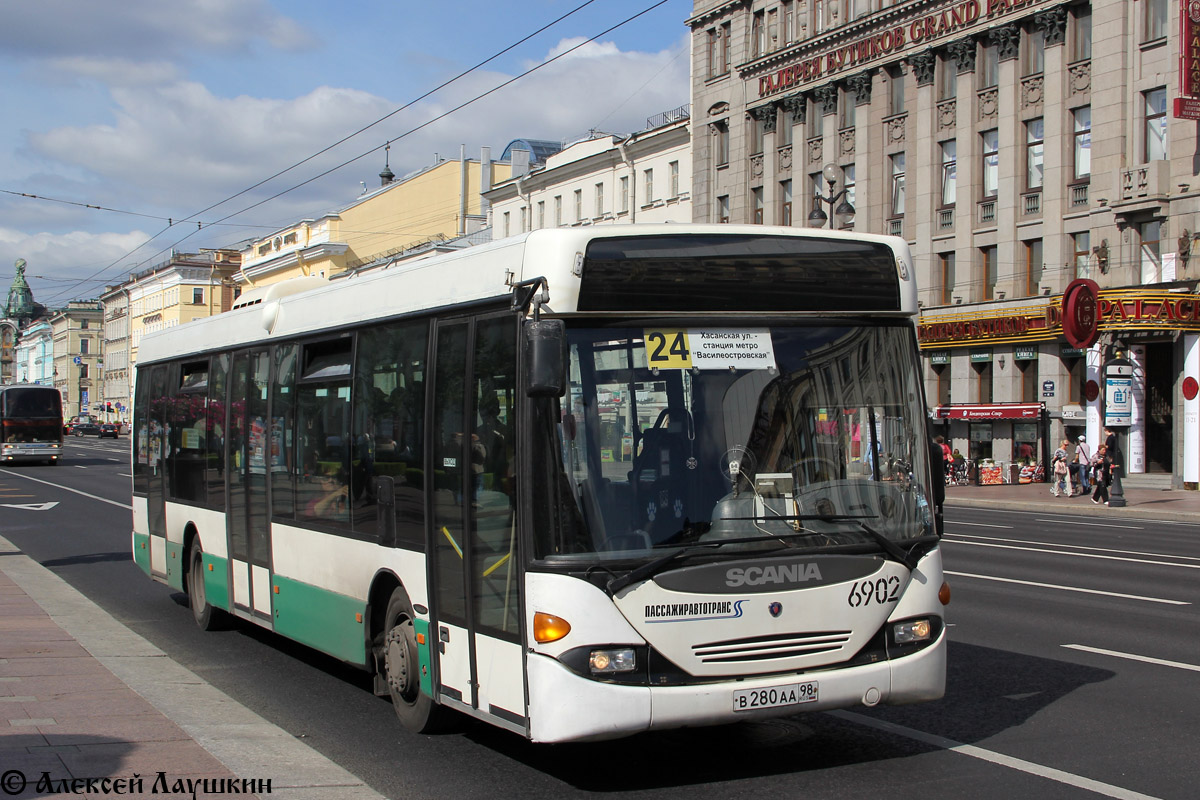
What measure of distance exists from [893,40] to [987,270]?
29.6 feet

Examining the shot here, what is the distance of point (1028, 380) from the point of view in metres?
42.2

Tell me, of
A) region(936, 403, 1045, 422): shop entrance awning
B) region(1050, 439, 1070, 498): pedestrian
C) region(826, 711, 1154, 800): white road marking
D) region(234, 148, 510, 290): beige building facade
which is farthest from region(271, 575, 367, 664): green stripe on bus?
region(234, 148, 510, 290): beige building facade

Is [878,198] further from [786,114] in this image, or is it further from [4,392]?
[4,392]

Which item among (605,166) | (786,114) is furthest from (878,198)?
(605,166)

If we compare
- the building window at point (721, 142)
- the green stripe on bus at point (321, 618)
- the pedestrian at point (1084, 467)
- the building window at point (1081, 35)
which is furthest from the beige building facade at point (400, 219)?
the green stripe on bus at point (321, 618)

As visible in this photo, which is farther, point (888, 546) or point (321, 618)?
point (321, 618)

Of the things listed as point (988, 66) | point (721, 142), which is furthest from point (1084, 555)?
point (721, 142)

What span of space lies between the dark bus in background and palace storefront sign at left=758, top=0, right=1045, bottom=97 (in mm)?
31422

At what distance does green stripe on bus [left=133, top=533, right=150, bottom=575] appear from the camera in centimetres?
1327

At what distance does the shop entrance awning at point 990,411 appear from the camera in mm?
40906

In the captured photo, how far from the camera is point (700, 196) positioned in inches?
2153

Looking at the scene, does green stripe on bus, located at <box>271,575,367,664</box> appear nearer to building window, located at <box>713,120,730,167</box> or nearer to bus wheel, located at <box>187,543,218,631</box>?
bus wheel, located at <box>187,543,218,631</box>

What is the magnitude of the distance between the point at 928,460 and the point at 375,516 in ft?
10.5

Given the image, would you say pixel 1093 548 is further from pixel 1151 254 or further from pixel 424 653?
pixel 1151 254
